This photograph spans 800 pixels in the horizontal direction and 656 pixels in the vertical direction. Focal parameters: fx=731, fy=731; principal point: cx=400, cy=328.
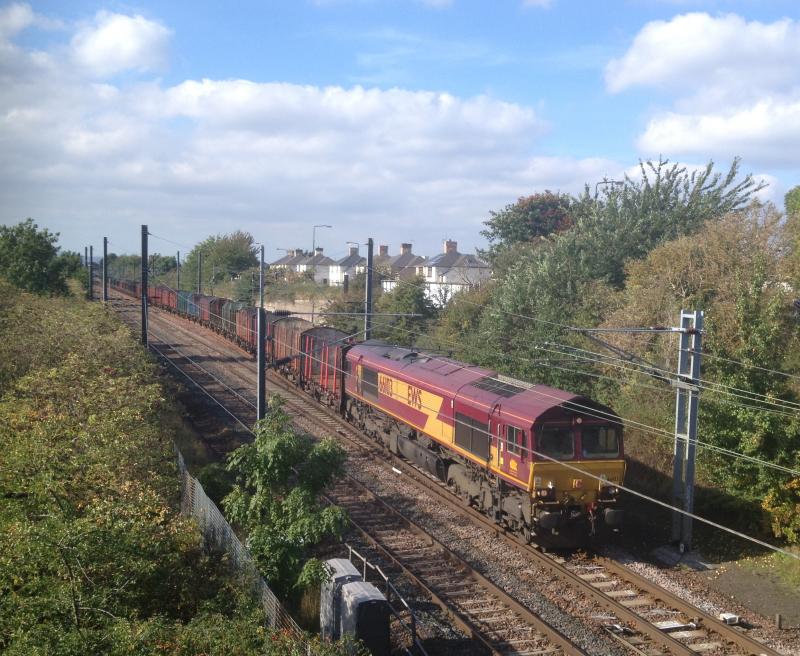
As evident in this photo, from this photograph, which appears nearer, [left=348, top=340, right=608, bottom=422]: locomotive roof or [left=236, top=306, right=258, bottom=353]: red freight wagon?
[left=348, top=340, right=608, bottom=422]: locomotive roof

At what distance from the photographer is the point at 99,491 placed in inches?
499

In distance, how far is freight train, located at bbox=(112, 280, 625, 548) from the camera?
1487 cm

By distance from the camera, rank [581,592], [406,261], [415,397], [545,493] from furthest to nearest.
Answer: [406,261]
[415,397]
[545,493]
[581,592]

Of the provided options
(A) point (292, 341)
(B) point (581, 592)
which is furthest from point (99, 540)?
(A) point (292, 341)

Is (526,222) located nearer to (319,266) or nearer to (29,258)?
(29,258)

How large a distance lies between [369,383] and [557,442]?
34.3ft

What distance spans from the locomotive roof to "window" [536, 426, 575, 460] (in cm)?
42

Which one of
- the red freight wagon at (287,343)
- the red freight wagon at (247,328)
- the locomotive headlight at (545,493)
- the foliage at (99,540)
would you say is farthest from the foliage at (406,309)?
the locomotive headlight at (545,493)

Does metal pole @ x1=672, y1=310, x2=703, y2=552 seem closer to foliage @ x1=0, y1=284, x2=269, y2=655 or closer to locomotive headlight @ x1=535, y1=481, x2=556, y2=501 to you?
locomotive headlight @ x1=535, y1=481, x2=556, y2=501

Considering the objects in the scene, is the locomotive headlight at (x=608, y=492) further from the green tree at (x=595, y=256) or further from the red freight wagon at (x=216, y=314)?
the red freight wagon at (x=216, y=314)

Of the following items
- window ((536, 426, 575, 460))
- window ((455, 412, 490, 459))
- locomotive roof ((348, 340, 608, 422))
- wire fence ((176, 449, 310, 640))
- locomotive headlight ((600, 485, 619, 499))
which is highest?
locomotive roof ((348, 340, 608, 422))

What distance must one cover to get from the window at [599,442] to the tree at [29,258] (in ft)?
114

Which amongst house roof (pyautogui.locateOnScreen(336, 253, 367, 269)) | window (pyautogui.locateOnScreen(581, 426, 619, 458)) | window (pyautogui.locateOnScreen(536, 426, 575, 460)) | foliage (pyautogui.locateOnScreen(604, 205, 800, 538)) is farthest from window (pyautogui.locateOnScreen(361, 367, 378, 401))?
house roof (pyautogui.locateOnScreen(336, 253, 367, 269))

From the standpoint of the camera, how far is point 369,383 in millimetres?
24469
